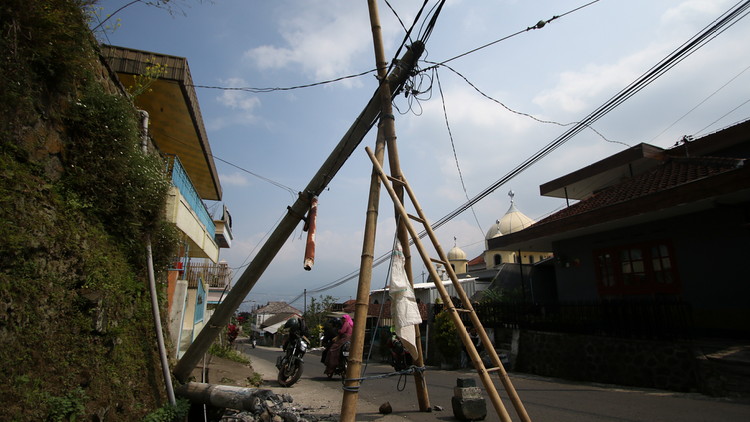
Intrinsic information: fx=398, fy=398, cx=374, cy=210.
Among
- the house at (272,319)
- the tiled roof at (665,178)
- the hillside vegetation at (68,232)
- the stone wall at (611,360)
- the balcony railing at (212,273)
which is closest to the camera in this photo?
the hillside vegetation at (68,232)

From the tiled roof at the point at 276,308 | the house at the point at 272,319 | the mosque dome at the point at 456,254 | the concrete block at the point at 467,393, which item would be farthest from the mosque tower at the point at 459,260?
the concrete block at the point at 467,393

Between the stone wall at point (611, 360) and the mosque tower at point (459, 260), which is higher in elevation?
the mosque tower at point (459, 260)

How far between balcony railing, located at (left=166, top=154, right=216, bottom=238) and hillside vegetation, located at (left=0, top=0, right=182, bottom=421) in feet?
9.58

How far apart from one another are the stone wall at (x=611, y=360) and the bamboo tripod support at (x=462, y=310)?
20.0 feet

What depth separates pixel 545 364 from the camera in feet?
36.5

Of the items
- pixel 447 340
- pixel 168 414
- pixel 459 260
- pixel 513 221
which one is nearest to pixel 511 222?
pixel 513 221

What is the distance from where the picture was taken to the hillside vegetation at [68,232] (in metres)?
3.45

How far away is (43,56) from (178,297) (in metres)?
6.40

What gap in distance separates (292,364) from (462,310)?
6.17 m

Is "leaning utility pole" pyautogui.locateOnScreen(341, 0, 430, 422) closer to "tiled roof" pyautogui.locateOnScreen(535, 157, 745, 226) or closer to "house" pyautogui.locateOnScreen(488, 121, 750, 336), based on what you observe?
"house" pyautogui.locateOnScreen(488, 121, 750, 336)

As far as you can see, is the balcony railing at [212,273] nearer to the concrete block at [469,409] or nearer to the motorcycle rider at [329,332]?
the motorcycle rider at [329,332]

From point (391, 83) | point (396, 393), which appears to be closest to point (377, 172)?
point (391, 83)

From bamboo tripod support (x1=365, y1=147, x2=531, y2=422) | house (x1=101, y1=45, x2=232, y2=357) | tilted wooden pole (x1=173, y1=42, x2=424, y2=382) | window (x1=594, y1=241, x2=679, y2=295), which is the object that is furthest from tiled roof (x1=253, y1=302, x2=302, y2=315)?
bamboo tripod support (x1=365, y1=147, x2=531, y2=422)

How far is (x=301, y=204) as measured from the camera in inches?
218
